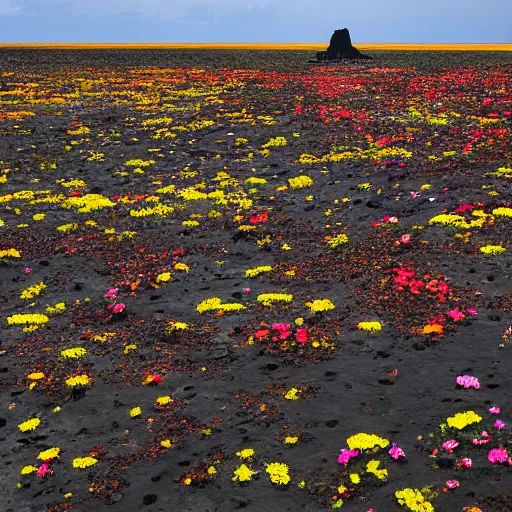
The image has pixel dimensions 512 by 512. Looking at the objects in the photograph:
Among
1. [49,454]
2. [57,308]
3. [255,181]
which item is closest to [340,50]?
[255,181]

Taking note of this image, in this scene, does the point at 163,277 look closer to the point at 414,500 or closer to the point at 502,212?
the point at 414,500

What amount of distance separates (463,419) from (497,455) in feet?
4.32

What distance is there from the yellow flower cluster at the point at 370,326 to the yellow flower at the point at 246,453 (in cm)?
615

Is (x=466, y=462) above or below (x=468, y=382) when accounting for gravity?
below

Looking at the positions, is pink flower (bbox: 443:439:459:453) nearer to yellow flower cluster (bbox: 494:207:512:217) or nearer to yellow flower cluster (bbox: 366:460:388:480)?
yellow flower cluster (bbox: 366:460:388:480)

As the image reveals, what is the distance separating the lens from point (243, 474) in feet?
39.4

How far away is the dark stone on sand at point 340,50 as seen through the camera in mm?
99562

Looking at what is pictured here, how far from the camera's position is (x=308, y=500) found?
11234 mm

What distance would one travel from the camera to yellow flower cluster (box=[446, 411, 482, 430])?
1275 cm

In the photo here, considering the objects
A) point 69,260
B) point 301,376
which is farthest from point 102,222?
point 301,376

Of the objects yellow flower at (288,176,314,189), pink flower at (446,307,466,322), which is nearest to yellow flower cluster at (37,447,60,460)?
pink flower at (446,307,466,322)

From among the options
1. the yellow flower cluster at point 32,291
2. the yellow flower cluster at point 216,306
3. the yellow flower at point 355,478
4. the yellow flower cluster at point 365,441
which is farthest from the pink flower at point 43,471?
the yellow flower cluster at point 32,291

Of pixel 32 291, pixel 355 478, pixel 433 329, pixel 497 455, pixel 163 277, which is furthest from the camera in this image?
pixel 163 277

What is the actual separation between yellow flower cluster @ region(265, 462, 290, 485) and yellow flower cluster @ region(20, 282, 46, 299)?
12928 mm
